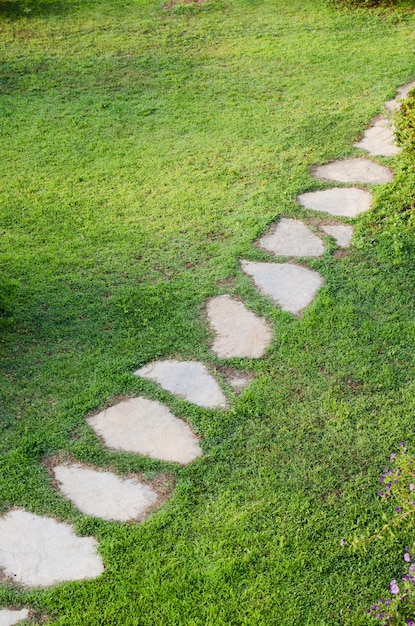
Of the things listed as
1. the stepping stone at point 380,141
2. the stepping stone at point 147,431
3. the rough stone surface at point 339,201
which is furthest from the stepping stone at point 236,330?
the stepping stone at point 380,141

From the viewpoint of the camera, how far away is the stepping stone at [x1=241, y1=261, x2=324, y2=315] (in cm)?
436

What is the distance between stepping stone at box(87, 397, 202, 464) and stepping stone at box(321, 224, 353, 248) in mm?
1831

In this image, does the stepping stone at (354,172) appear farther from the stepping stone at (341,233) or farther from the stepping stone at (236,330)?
the stepping stone at (236,330)

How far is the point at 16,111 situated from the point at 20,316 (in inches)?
128

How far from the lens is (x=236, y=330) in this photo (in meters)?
4.18

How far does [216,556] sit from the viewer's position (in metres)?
2.94

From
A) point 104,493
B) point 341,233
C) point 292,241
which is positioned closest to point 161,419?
point 104,493

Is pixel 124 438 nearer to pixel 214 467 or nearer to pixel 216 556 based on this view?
pixel 214 467

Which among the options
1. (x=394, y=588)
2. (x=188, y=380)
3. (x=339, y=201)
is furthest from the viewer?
(x=339, y=201)

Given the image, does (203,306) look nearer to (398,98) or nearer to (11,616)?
(11,616)

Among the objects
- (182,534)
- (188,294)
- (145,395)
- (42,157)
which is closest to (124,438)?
(145,395)

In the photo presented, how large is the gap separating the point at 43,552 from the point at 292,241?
8.71 feet

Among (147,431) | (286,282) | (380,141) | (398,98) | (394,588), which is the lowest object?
(394,588)

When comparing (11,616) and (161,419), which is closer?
(11,616)
